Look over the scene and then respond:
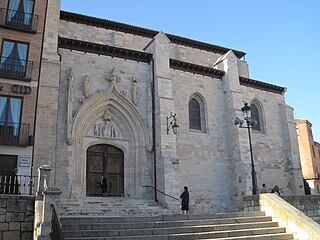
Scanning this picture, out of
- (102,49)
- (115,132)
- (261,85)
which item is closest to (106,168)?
(115,132)

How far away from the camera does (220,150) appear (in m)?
18.5

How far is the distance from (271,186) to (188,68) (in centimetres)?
908

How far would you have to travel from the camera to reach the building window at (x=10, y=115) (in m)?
12.9

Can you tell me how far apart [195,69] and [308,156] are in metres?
27.2

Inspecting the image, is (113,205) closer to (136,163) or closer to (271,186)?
(136,163)

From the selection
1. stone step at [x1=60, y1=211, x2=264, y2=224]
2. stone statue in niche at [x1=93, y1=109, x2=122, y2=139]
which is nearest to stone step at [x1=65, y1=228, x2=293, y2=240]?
stone step at [x1=60, y1=211, x2=264, y2=224]

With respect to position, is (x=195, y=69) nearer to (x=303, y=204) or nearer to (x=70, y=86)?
(x=70, y=86)

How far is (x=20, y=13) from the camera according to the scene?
14375 mm

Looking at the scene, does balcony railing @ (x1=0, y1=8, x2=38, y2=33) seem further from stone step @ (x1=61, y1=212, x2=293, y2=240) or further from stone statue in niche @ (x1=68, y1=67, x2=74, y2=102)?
stone step @ (x1=61, y1=212, x2=293, y2=240)

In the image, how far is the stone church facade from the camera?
14.3 meters

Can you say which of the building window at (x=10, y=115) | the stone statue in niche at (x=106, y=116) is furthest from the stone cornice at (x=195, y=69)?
the building window at (x=10, y=115)

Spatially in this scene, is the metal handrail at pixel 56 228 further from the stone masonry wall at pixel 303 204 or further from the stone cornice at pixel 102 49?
the stone cornice at pixel 102 49

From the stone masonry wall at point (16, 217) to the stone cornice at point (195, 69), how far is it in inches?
462

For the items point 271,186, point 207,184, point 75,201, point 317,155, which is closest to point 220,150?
point 207,184
